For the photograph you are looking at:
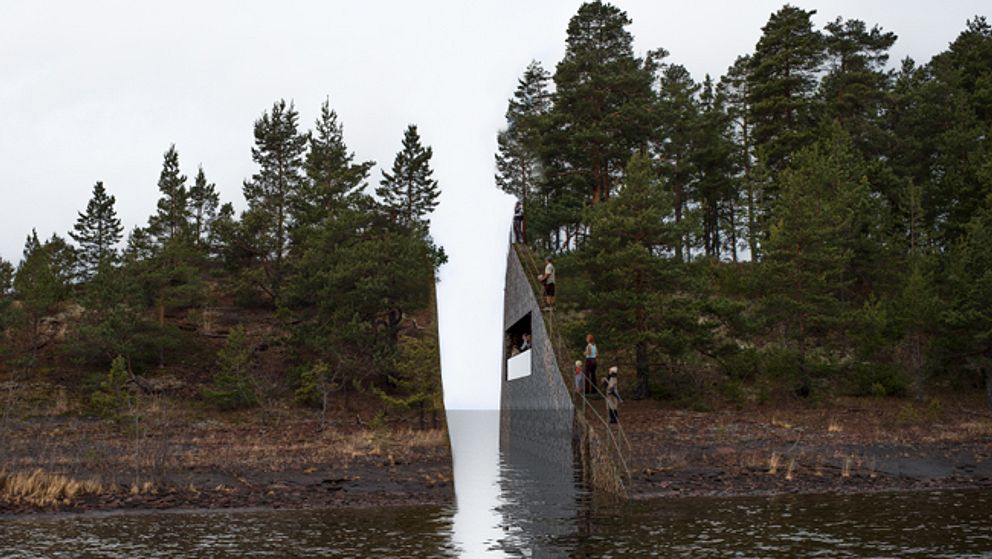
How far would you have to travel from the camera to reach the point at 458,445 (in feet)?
166

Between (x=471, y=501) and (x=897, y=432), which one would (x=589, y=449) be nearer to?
(x=471, y=501)

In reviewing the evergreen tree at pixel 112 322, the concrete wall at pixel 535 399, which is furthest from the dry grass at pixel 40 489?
the evergreen tree at pixel 112 322

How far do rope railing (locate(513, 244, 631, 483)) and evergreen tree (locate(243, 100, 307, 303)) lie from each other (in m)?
20.2

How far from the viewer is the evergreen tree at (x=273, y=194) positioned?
179 feet

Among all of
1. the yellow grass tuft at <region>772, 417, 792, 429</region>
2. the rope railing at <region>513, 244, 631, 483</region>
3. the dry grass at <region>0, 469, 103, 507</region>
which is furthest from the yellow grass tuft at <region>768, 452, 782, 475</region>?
the dry grass at <region>0, 469, 103, 507</region>

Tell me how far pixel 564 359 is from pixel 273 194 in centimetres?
3349

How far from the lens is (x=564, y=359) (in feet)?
104

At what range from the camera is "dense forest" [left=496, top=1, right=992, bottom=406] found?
36.6m

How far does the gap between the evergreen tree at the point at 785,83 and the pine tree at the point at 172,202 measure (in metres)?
42.8

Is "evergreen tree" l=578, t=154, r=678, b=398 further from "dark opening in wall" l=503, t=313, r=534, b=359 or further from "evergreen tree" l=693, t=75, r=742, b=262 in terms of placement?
"evergreen tree" l=693, t=75, r=742, b=262

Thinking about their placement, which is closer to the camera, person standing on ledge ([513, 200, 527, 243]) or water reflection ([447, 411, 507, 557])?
water reflection ([447, 411, 507, 557])

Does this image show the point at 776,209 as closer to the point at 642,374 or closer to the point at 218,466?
the point at 642,374

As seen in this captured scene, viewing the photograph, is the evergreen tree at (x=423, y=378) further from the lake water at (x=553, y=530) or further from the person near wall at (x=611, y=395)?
the lake water at (x=553, y=530)

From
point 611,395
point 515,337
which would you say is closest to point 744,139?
point 515,337
